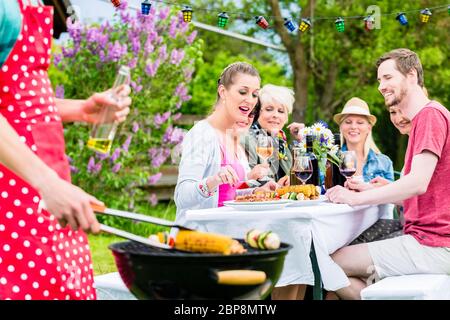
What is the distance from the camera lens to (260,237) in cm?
193

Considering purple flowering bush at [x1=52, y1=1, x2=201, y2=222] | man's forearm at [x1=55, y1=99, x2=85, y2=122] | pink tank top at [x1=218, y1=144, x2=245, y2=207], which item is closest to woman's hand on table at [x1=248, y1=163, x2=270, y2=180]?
pink tank top at [x1=218, y1=144, x2=245, y2=207]

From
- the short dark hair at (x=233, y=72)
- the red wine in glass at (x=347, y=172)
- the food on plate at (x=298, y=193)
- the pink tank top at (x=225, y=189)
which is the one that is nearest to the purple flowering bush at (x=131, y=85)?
the short dark hair at (x=233, y=72)

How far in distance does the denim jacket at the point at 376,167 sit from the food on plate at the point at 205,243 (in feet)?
11.8

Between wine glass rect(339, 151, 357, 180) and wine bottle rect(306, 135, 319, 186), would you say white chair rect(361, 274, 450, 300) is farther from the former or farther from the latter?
wine bottle rect(306, 135, 319, 186)

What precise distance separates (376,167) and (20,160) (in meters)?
4.03

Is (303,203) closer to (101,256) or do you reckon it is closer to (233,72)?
(233,72)

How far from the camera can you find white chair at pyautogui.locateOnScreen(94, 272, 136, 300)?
3.33 m

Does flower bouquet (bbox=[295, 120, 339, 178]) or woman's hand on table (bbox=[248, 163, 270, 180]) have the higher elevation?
flower bouquet (bbox=[295, 120, 339, 178])

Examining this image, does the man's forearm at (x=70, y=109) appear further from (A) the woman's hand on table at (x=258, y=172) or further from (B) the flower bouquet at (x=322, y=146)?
(B) the flower bouquet at (x=322, y=146)

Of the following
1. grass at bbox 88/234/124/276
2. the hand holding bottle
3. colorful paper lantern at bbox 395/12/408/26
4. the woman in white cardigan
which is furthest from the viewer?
grass at bbox 88/234/124/276

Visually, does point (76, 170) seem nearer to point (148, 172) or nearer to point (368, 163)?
point (148, 172)

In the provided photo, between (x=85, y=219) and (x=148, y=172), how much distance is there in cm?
767

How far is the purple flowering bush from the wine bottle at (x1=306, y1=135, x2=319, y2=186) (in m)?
3.69
